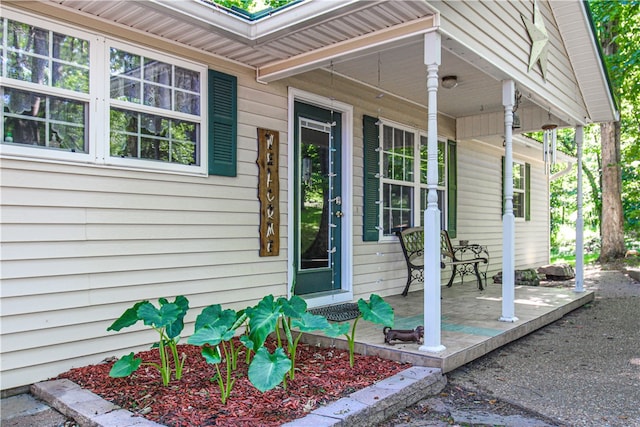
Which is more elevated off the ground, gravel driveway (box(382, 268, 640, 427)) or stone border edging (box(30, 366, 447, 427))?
stone border edging (box(30, 366, 447, 427))

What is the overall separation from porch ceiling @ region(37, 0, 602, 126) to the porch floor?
2254 millimetres

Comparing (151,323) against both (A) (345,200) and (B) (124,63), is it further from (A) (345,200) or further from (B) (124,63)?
(A) (345,200)

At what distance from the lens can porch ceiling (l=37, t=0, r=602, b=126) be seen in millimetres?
3170

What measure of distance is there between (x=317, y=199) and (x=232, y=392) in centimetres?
268

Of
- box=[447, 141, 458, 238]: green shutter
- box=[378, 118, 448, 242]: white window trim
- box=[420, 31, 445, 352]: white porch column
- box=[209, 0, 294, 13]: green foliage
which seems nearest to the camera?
box=[420, 31, 445, 352]: white porch column

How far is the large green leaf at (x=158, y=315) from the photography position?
275 centimetres

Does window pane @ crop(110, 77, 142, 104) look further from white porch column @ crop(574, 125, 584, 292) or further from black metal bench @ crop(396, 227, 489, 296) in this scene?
white porch column @ crop(574, 125, 584, 292)

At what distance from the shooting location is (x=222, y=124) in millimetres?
3994

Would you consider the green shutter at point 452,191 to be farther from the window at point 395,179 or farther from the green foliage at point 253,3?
the green foliage at point 253,3

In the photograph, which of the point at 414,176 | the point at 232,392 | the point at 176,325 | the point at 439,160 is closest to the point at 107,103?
the point at 176,325

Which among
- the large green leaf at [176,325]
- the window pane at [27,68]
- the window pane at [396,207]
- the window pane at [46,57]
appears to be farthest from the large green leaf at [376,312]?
the window pane at [396,207]

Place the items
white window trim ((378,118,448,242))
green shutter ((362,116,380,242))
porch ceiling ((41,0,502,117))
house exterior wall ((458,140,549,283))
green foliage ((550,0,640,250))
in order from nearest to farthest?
porch ceiling ((41,0,502,117)), green shutter ((362,116,380,242)), white window trim ((378,118,448,242)), house exterior wall ((458,140,549,283)), green foliage ((550,0,640,250))

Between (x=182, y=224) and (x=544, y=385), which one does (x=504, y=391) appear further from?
(x=182, y=224)

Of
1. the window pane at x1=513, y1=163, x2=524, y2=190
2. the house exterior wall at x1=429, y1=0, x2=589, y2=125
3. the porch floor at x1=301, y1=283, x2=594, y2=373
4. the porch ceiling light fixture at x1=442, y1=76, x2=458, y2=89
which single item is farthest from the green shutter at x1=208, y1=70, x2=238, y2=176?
the window pane at x1=513, y1=163, x2=524, y2=190
